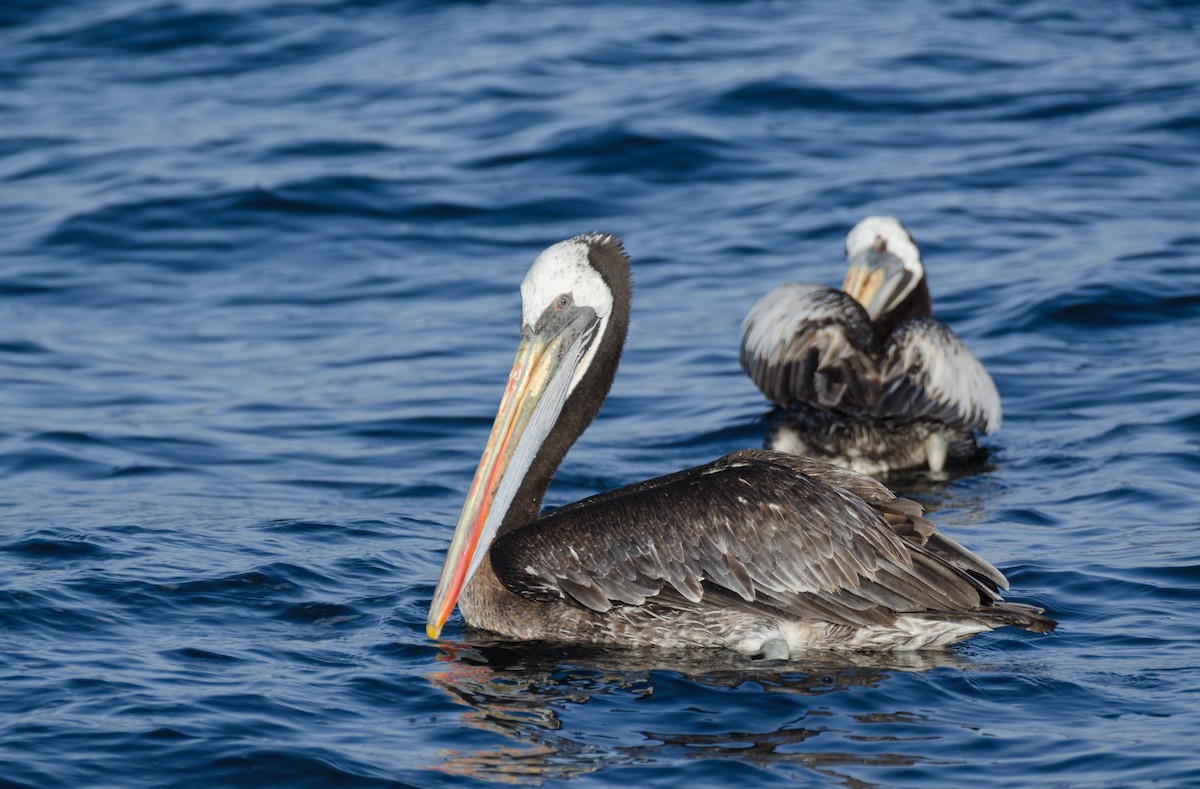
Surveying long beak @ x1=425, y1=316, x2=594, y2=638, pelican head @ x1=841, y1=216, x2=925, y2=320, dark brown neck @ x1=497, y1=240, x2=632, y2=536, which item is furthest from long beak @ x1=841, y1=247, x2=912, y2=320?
long beak @ x1=425, y1=316, x2=594, y2=638

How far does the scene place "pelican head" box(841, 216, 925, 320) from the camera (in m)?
9.31

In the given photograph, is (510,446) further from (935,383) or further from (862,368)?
(935,383)

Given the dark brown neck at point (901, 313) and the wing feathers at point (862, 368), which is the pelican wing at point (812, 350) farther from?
the dark brown neck at point (901, 313)

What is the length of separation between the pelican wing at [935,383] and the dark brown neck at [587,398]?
7.97ft

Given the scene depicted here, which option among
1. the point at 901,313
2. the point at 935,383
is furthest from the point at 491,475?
the point at 901,313

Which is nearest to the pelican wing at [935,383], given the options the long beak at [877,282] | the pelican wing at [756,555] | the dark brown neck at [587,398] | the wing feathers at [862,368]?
the wing feathers at [862,368]

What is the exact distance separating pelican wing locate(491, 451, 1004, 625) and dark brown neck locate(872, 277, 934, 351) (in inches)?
149

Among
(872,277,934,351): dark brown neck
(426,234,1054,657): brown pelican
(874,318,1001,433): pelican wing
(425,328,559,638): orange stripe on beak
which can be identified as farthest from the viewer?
(872,277,934,351): dark brown neck

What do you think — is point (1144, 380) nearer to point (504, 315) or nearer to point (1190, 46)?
point (504, 315)

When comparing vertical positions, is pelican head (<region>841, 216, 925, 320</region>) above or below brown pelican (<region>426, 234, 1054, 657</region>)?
above

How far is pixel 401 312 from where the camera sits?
433 inches

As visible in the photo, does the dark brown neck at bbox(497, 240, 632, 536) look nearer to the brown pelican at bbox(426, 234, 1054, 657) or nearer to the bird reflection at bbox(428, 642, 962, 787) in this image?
the brown pelican at bbox(426, 234, 1054, 657)

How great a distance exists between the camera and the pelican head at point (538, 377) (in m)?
5.79

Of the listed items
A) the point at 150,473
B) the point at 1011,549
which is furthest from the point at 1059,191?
the point at 150,473
